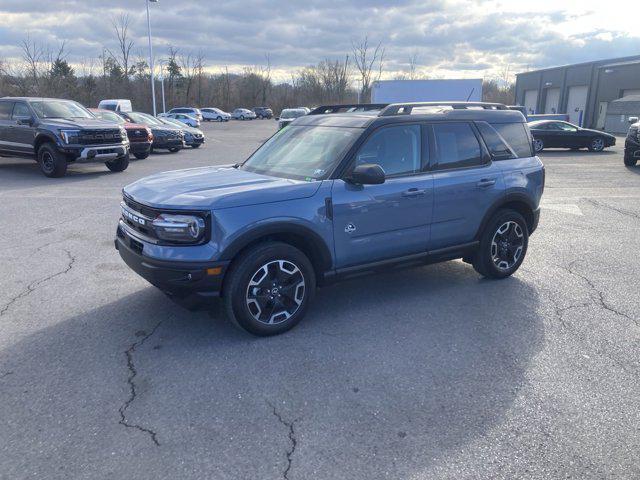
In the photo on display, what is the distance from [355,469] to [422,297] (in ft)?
8.78

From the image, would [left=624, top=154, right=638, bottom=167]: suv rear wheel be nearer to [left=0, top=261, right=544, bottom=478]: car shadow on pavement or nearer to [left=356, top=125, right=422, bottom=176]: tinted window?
[left=0, top=261, right=544, bottom=478]: car shadow on pavement

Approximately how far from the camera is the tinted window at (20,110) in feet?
44.1

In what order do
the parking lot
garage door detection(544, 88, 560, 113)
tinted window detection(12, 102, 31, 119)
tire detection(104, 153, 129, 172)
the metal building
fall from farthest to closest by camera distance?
garage door detection(544, 88, 560, 113)
the metal building
tire detection(104, 153, 129, 172)
tinted window detection(12, 102, 31, 119)
the parking lot

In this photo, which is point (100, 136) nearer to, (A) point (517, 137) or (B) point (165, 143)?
(B) point (165, 143)

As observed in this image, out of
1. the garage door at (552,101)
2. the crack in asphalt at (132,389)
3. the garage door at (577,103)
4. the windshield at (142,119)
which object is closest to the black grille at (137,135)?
the windshield at (142,119)

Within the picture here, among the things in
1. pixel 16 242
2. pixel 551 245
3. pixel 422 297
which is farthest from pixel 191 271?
pixel 551 245

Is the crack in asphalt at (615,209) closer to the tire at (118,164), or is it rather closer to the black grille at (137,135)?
the tire at (118,164)

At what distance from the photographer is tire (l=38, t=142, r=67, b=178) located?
1291 centimetres

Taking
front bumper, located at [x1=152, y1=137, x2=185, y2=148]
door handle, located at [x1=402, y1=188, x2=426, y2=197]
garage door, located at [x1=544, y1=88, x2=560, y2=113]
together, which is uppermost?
garage door, located at [x1=544, y1=88, x2=560, y2=113]

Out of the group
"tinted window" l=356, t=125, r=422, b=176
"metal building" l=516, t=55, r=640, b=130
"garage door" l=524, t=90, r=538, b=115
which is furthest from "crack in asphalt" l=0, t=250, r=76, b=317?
"garage door" l=524, t=90, r=538, b=115

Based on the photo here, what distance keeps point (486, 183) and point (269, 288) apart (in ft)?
8.51

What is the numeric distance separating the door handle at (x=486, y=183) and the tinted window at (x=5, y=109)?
44.1 feet

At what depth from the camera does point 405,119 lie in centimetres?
480

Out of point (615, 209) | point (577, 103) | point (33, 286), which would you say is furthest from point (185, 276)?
point (577, 103)
